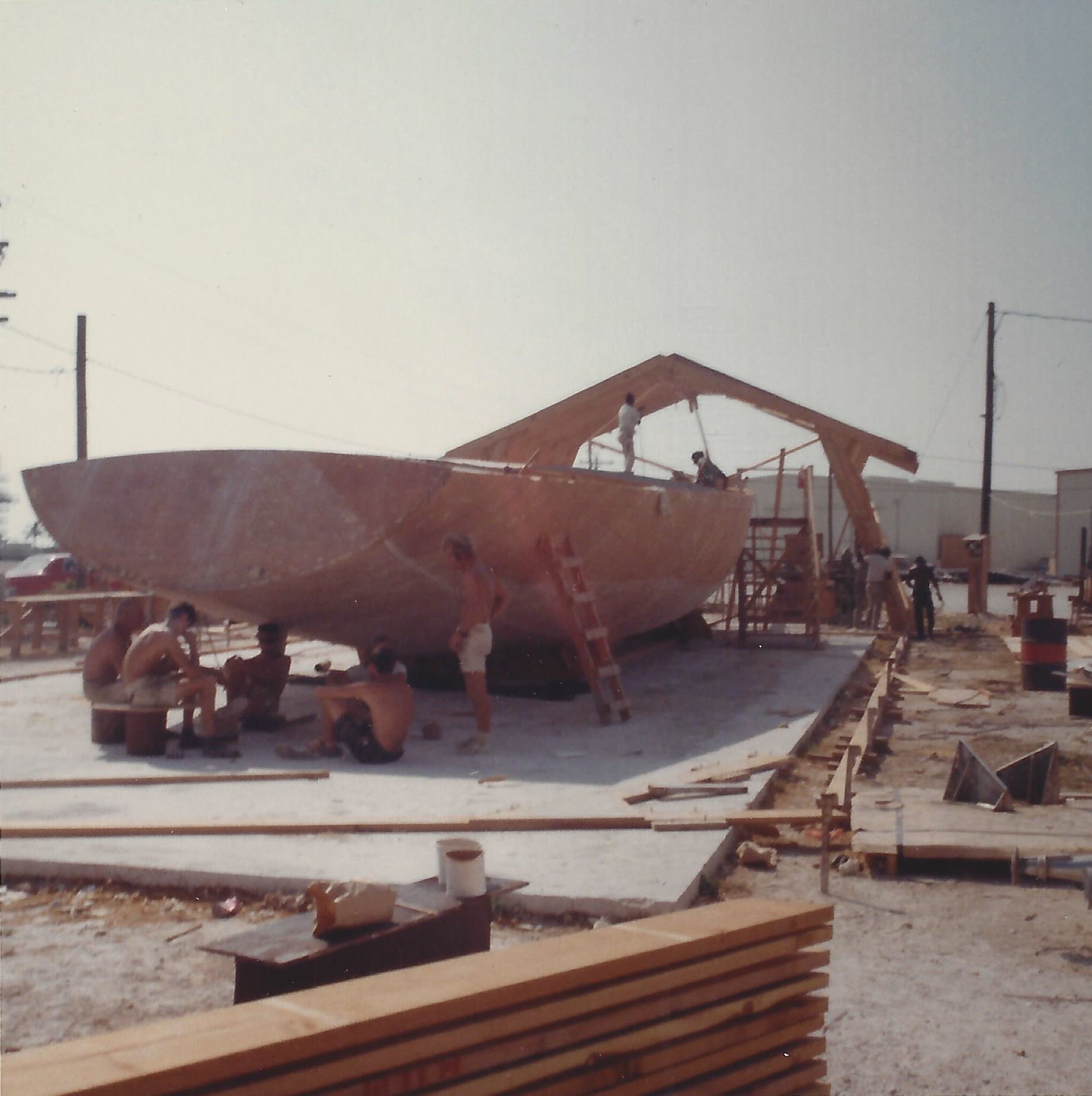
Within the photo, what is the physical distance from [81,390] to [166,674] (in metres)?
16.4

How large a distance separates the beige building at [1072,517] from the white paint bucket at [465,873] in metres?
34.5

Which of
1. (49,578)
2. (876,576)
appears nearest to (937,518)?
(876,576)

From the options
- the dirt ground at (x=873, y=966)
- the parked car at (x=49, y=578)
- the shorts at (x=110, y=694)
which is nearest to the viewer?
the dirt ground at (x=873, y=966)

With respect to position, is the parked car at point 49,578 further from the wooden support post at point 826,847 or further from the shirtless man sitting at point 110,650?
the wooden support post at point 826,847

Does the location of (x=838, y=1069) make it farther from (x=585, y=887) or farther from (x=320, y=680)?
(x=320, y=680)

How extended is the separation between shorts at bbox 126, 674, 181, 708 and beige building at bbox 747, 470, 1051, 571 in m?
43.8

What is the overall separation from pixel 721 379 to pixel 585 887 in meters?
12.1

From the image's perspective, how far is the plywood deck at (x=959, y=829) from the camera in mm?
4793

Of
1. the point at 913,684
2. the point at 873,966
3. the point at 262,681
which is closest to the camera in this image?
the point at 873,966

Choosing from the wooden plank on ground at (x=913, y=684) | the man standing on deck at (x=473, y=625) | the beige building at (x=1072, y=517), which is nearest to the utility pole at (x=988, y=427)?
the beige building at (x=1072, y=517)

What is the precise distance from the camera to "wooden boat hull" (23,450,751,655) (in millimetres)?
7633

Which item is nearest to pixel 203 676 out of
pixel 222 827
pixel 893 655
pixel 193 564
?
pixel 193 564

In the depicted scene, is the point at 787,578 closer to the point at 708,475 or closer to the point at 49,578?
the point at 708,475

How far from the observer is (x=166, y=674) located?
7211 millimetres
